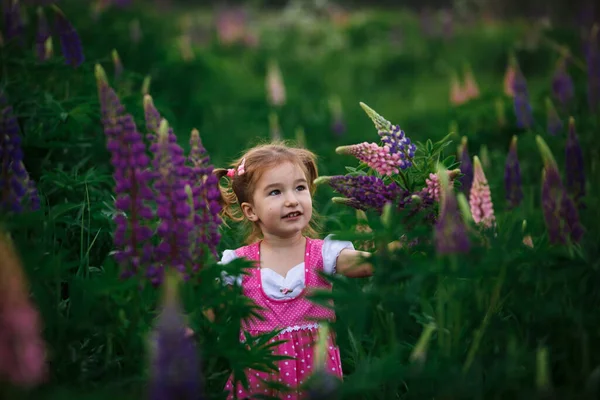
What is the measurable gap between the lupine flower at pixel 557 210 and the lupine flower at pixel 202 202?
3.55 ft

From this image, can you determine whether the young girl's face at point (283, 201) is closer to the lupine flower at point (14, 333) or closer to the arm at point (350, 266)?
the arm at point (350, 266)

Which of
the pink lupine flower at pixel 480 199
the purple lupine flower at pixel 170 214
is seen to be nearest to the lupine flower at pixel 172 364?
the purple lupine flower at pixel 170 214

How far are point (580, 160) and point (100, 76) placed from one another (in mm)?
1917

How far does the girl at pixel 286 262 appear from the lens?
2611 millimetres

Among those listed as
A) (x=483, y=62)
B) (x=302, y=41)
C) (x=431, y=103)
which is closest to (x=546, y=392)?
(x=431, y=103)

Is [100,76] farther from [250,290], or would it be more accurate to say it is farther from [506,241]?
[506,241]

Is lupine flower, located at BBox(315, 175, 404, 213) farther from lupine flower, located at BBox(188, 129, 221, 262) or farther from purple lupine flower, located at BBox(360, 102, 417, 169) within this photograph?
lupine flower, located at BBox(188, 129, 221, 262)

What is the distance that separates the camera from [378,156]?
8.39 feet

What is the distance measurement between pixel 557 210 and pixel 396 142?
59cm

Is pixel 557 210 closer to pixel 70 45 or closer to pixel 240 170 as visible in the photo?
pixel 240 170

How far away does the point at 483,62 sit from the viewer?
976cm

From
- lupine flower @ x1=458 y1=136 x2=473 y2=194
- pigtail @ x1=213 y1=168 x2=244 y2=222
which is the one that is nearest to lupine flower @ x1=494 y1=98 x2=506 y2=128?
lupine flower @ x1=458 y1=136 x2=473 y2=194

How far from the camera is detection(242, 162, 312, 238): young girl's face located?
2.69 meters

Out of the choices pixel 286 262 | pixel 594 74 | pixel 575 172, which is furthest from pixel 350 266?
pixel 594 74
